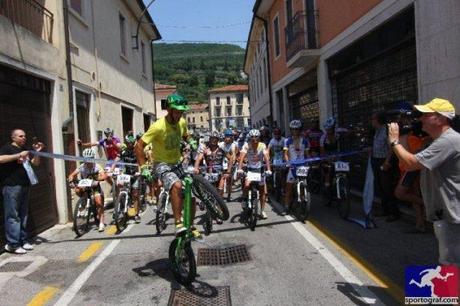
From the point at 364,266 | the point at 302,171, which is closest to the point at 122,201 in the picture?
the point at 302,171

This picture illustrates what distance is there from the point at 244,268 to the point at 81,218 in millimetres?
4191

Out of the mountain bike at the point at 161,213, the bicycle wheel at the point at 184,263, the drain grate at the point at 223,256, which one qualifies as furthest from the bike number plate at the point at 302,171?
the bicycle wheel at the point at 184,263

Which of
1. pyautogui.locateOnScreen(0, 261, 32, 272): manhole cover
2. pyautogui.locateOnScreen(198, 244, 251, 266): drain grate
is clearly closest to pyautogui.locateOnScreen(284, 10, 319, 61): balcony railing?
pyautogui.locateOnScreen(198, 244, 251, 266): drain grate

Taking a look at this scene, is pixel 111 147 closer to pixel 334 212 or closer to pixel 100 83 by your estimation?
pixel 100 83

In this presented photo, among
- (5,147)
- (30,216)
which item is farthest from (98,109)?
(5,147)

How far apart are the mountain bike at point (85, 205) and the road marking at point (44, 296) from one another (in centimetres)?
301

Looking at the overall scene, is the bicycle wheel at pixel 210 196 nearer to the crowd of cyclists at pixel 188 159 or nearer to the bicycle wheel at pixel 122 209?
the crowd of cyclists at pixel 188 159

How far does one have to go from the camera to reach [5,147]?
7531 millimetres

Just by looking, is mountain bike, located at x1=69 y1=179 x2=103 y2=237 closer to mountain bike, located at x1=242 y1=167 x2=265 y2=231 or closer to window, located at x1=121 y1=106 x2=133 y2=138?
mountain bike, located at x1=242 y1=167 x2=265 y2=231

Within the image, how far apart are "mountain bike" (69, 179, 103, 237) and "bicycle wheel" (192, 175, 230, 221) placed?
3734mm

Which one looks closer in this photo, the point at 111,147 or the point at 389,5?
the point at 389,5

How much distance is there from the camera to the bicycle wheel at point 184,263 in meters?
5.58

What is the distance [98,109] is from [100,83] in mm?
825

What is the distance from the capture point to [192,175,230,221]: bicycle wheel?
5.58m
